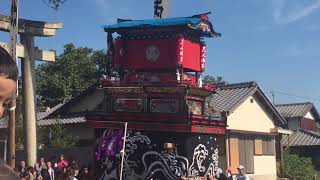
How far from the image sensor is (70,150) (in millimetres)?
22203

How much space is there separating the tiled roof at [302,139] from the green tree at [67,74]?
14548mm

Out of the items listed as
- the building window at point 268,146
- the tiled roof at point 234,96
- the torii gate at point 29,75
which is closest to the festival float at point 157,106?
the torii gate at point 29,75

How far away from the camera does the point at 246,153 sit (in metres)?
27.0

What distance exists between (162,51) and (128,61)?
4.90 ft

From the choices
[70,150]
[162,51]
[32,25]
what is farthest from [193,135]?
[32,25]

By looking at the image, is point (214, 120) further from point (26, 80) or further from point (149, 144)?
point (26, 80)

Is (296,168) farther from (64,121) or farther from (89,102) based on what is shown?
(64,121)

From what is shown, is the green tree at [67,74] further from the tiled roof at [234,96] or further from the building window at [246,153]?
the building window at [246,153]

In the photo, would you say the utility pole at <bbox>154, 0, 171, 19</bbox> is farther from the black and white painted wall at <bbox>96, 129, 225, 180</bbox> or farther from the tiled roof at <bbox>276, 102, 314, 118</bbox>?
the tiled roof at <bbox>276, 102, 314, 118</bbox>

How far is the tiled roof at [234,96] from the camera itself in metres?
26.3

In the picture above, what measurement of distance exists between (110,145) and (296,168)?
572 inches

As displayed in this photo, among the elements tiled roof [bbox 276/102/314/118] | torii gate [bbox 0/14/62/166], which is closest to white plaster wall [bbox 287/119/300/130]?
tiled roof [bbox 276/102/314/118]

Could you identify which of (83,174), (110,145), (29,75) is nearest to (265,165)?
(110,145)

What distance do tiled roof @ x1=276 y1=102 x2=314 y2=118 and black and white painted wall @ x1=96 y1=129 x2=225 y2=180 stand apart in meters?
22.8
